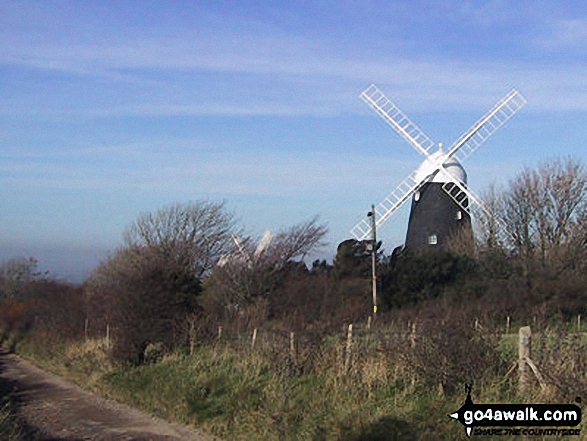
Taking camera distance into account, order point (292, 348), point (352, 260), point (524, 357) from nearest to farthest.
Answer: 1. point (524, 357)
2. point (292, 348)
3. point (352, 260)

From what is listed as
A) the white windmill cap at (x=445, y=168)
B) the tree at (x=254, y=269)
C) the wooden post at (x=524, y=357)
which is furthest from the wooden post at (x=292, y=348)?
the white windmill cap at (x=445, y=168)

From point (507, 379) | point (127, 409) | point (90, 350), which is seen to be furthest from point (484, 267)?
point (507, 379)

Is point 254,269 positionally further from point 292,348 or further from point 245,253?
point 292,348

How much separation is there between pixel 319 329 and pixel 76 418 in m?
5.20

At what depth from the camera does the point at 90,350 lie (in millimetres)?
25609

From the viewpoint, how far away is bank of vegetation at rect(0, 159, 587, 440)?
11.8 meters

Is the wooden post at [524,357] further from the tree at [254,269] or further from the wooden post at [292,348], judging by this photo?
the tree at [254,269]

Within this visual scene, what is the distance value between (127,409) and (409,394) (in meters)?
7.15

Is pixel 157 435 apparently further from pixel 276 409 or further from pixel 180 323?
pixel 180 323

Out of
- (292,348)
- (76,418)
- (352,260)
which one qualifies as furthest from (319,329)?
(352,260)

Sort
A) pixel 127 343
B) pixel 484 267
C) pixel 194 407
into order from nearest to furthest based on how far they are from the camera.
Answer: pixel 194 407, pixel 127 343, pixel 484 267

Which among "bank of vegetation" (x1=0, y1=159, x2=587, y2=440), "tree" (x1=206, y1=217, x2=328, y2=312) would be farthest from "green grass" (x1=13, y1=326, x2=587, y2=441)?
"tree" (x1=206, y1=217, x2=328, y2=312)

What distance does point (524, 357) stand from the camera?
1123 centimetres

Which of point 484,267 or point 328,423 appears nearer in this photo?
point 328,423
